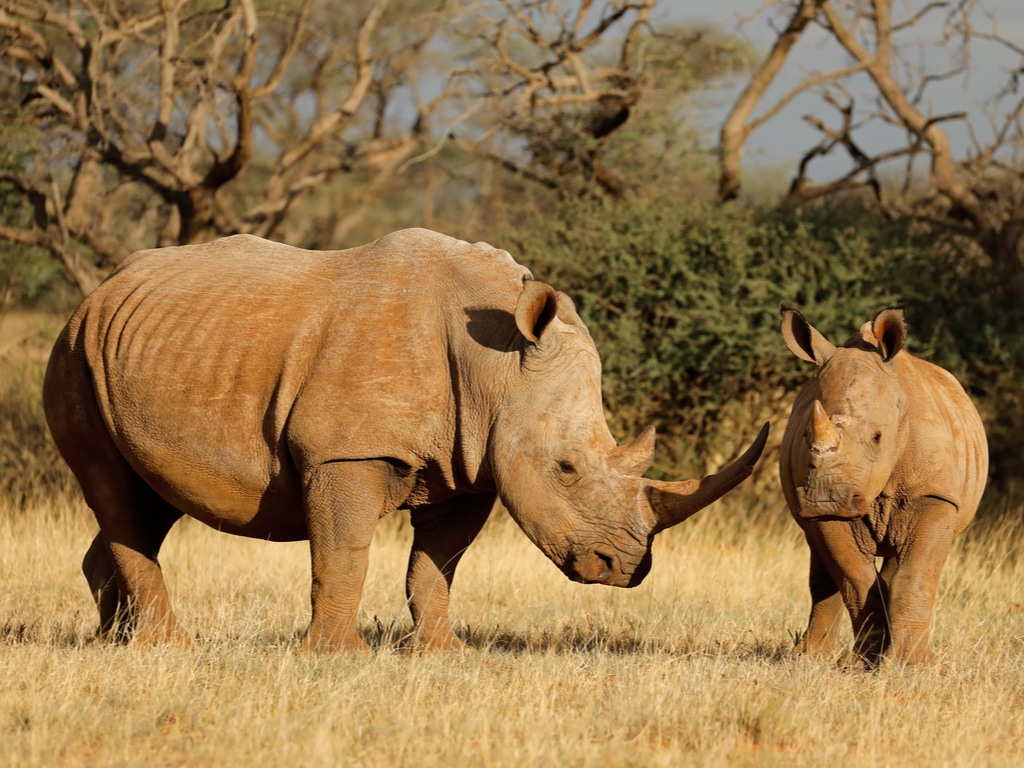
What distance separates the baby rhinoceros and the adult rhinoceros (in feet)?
1.60

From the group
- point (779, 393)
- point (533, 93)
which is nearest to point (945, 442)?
point (779, 393)

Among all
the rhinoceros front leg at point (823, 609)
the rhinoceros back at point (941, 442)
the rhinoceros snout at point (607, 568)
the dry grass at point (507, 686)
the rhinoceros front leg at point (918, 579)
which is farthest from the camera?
the rhinoceros front leg at point (823, 609)

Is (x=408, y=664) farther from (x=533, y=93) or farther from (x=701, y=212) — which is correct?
(x=533, y=93)

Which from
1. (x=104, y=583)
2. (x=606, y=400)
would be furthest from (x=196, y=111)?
(x=104, y=583)

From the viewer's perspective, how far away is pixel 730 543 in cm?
1103

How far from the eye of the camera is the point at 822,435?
6.09 meters

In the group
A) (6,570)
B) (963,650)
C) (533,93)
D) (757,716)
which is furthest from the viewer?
(533,93)

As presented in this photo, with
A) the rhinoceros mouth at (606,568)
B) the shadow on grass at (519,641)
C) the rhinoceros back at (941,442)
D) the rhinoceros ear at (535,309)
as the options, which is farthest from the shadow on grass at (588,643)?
the rhinoceros ear at (535,309)

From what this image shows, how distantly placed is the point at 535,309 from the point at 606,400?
6561 mm

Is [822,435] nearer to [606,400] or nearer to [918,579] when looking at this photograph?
[918,579]

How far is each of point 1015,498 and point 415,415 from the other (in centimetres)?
932

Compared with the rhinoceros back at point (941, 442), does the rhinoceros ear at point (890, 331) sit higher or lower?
higher

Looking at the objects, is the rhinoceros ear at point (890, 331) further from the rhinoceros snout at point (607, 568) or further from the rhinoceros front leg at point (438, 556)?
the rhinoceros front leg at point (438, 556)

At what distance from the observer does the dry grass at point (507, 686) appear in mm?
4824
